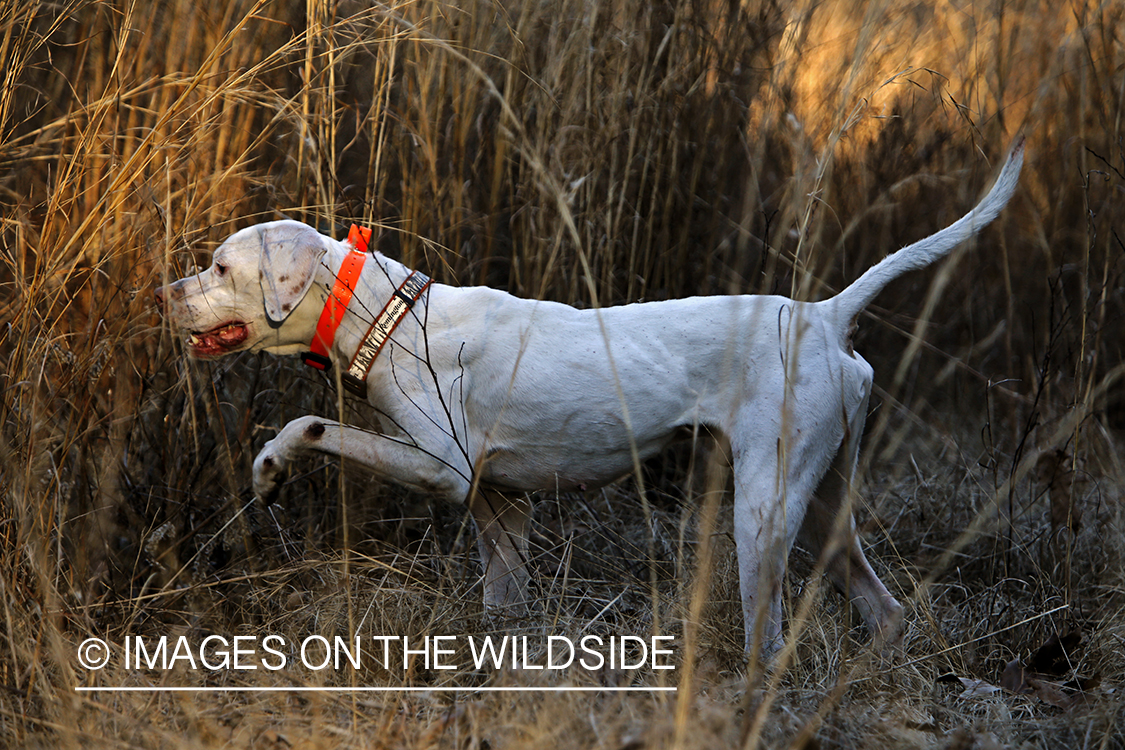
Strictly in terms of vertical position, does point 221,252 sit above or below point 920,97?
below

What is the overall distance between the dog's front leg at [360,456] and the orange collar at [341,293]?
26 centimetres

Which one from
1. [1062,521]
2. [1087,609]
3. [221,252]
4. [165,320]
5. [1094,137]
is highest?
[1094,137]

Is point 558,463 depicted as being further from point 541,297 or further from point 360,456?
point 541,297

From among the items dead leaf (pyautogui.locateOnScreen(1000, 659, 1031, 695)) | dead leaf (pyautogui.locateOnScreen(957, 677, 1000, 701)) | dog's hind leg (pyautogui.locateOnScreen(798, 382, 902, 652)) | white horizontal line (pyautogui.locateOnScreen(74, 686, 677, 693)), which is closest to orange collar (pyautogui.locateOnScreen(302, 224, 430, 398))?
white horizontal line (pyautogui.locateOnScreen(74, 686, 677, 693))

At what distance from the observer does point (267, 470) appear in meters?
2.52

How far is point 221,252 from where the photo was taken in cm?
260

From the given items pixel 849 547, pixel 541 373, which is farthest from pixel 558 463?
pixel 849 547

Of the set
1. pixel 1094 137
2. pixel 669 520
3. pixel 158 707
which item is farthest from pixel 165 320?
pixel 1094 137

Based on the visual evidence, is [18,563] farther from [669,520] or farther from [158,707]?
[669,520]

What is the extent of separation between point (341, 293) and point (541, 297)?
2.88 ft

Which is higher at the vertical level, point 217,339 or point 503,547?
point 217,339

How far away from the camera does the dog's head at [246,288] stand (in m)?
2.58

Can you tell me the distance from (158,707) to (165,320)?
1012 mm
